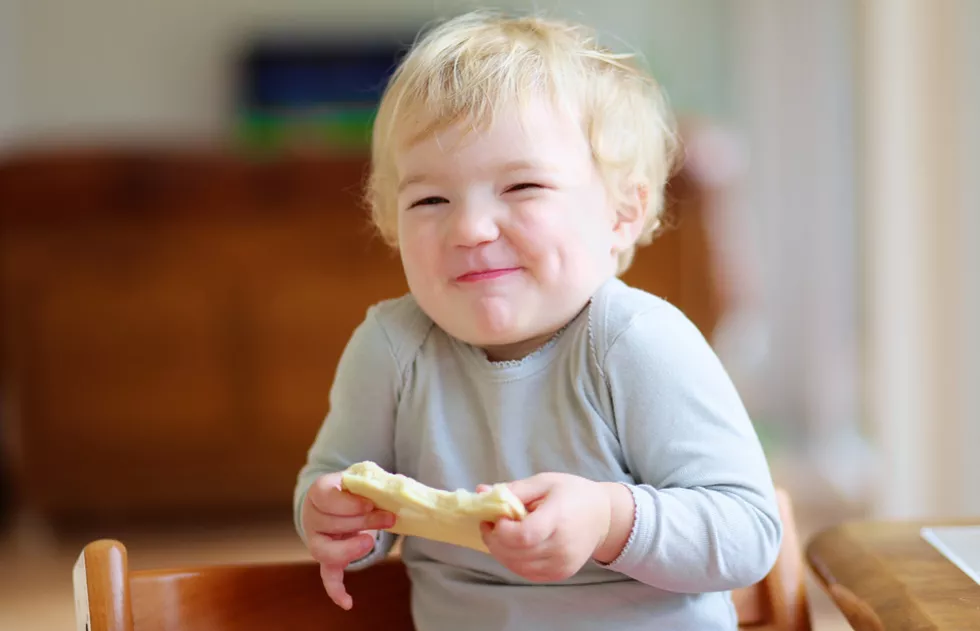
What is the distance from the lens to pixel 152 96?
4738 millimetres

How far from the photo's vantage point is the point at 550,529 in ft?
2.06

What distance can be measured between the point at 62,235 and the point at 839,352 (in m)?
2.36

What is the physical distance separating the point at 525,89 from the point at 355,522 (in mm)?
313

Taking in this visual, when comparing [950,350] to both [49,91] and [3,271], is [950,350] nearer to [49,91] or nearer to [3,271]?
[3,271]

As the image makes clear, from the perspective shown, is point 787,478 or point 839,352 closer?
point 787,478

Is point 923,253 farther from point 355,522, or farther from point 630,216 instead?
point 355,522

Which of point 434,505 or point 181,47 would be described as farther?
point 181,47

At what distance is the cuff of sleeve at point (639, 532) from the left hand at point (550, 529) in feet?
0.08

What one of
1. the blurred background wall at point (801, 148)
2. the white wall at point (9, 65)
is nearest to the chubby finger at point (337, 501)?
the blurred background wall at point (801, 148)

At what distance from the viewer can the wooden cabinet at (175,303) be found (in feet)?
8.84

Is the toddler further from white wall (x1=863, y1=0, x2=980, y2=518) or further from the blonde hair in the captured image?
white wall (x1=863, y1=0, x2=980, y2=518)

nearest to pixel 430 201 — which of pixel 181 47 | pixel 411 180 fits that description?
pixel 411 180

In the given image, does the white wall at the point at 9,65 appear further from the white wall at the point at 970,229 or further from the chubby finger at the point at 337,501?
the chubby finger at the point at 337,501

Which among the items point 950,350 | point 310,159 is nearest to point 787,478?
point 950,350
